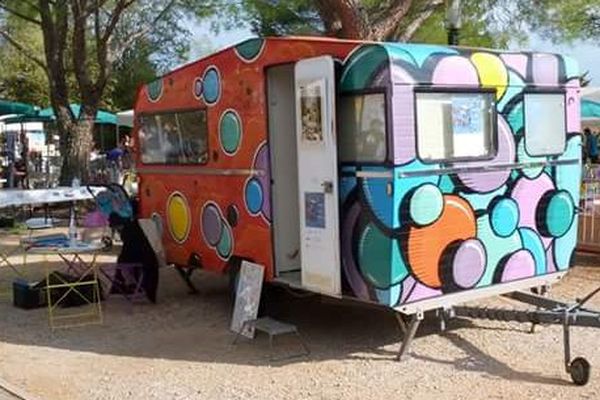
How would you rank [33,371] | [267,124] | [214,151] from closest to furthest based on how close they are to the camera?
[33,371] → [267,124] → [214,151]

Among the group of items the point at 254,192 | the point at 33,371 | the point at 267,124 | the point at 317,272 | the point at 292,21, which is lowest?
the point at 33,371

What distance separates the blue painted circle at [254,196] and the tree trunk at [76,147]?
1166cm

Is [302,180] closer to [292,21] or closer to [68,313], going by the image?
[68,313]

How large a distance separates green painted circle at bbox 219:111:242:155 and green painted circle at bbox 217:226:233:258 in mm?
756

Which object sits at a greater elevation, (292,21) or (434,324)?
(292,21)

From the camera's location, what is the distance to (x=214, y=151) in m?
8.00

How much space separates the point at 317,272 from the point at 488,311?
134cm

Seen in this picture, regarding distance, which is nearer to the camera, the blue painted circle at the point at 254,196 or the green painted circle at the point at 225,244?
the blue painted circle at the point at 254,196

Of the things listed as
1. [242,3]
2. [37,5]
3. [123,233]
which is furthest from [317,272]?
[37,5]

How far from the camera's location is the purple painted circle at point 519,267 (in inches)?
269

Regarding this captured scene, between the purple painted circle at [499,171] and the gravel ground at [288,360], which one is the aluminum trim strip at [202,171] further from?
the purple painted circle at [499,171]

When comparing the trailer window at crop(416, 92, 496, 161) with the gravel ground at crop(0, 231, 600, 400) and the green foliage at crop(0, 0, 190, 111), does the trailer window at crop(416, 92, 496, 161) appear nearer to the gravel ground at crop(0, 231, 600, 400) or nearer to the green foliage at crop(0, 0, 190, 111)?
the gravel ground at crop(0, 231, 600, 400)

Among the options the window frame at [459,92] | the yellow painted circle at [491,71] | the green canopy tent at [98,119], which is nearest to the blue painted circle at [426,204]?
the window frame at [459,92]

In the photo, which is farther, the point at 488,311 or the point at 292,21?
the point at 292,21
